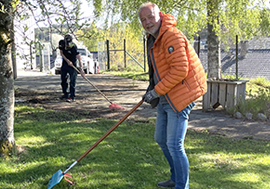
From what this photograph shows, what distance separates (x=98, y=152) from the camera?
4.38 metres

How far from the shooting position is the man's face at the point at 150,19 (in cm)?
279

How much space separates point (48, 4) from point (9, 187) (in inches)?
97.6

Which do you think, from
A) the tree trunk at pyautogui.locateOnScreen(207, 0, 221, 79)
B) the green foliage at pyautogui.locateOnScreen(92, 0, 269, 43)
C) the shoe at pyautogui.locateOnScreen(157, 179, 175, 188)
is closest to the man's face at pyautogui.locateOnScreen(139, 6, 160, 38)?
the shoe at pyautogui.locateOnScreen(157, 179, 175, 188)

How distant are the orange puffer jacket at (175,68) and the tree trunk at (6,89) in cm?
216

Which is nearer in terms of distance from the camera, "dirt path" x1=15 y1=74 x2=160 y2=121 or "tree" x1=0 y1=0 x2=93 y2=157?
"tree" x1=0 y1=0 x2=93 y2=157

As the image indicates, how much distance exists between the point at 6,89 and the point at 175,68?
2507 millimetres

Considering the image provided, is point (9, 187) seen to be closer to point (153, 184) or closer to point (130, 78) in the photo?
point (153, 184)

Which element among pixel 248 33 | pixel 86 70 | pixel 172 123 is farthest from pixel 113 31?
pixel 172 123

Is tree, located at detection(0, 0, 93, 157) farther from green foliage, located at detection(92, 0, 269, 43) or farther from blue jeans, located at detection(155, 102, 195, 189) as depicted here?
green foliage, located at detection(92, 0, 269, 43)

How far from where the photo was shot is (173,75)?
270cm

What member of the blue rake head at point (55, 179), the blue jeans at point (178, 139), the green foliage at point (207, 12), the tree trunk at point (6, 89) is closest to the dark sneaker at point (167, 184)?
the blue jeans at point (178, 139)

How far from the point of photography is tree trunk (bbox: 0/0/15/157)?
152 inches

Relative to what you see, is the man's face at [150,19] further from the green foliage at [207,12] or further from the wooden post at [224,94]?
the green foliage at [207,12]

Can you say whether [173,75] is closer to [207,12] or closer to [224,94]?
[224,94]
